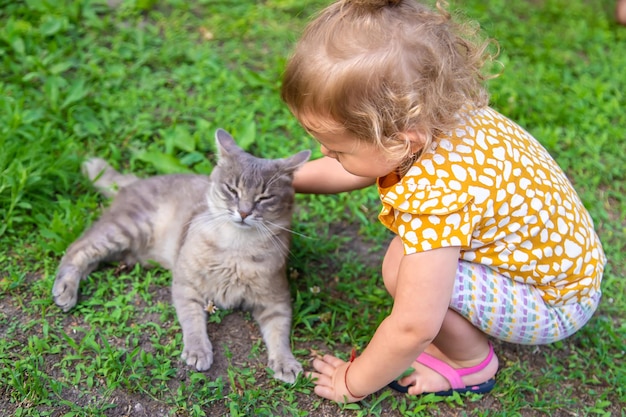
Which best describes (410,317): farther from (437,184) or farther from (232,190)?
(232,190)

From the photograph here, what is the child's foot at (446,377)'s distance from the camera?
310 centimetres

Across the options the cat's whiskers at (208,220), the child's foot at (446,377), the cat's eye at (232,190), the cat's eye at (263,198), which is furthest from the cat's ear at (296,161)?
the child's foot at (446,377)

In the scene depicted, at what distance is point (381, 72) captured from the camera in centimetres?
234

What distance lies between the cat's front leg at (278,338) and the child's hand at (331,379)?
0.31 ft

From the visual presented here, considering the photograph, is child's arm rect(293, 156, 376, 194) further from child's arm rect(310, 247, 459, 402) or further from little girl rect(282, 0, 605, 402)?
child's arm rect(310, 247, 459, 402)

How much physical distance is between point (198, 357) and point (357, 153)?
1.26 metres

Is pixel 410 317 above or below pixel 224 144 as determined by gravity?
above

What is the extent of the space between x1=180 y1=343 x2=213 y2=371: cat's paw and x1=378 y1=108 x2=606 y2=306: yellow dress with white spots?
1.08 metres

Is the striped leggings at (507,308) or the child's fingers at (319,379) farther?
the child's fingers at (319,379)

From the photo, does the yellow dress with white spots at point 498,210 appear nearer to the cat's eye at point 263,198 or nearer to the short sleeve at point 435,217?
the short sleeve at point 435,217

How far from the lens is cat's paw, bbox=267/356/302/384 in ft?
10.1

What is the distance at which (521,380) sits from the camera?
3252 millimetres

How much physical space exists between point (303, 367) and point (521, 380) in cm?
109

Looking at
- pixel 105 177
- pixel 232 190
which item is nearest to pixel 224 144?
pixel 232 190
